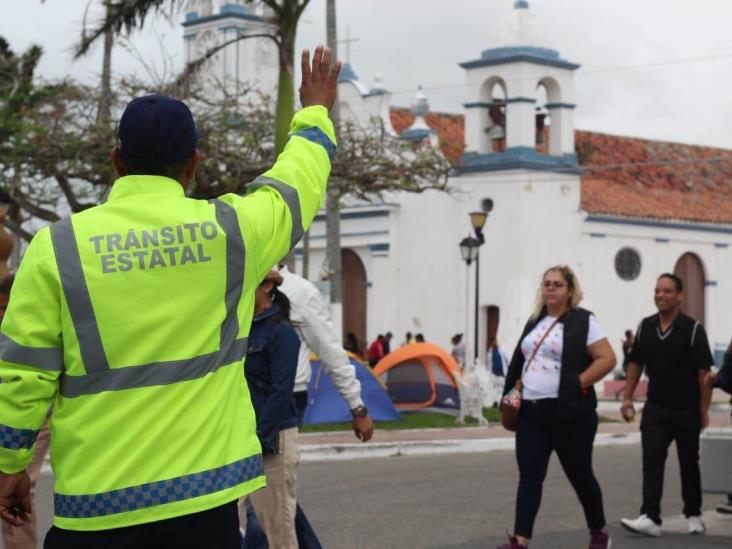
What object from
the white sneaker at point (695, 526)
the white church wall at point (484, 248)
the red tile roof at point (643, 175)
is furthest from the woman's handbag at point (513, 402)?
the red tile roof at point (643, 175)

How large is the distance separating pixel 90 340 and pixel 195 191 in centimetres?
1818

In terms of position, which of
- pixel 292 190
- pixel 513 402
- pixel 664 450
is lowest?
pixel 664 450

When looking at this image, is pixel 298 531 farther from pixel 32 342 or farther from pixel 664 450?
pixel 32 342

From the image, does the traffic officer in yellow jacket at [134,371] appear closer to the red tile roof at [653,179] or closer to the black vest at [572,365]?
the black vest at [572,365]

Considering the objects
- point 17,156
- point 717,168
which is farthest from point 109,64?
point 717,168

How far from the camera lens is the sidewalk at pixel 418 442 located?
16.7 meters

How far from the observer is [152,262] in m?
3.76

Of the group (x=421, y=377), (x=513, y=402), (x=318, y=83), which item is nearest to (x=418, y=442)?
(x=421, y=377)

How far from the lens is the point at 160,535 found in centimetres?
373

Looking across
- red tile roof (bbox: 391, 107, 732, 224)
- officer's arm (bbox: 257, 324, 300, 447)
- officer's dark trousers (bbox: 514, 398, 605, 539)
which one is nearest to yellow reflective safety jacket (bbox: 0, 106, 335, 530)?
officer's arm (bbox: 257, 324, 300, 447)

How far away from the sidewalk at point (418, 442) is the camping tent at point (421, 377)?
2.96 meters

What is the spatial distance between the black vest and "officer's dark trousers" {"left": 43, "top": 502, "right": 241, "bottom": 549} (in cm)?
490

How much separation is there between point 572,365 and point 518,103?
26495 mm

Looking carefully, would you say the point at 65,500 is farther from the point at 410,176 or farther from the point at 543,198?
the point at 543,198
